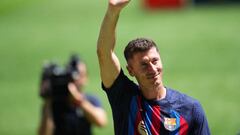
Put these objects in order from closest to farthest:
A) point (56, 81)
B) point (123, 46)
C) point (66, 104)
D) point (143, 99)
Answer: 1. point (143, 99)
2. point (56, 81)
3. point (66, 104)
4. point (123, 46)

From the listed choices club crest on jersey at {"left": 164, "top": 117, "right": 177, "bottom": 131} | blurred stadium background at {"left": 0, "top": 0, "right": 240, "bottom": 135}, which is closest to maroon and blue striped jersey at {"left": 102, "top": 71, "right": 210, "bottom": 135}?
club crest on jersey at {"left": 164, "top": 117, "right": 177, "bottom": 131}

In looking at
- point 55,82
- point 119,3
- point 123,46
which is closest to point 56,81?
point 55,82

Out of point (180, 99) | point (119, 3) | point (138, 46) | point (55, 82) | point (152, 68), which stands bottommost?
point (180, 99)

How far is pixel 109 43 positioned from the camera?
6.15 metres

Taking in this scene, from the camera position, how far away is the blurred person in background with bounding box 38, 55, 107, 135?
9172mm

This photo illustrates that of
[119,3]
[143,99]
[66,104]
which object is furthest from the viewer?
[66,104]

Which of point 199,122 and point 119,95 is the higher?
point 119,95

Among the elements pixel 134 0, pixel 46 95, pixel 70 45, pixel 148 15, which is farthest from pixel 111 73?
pixel 134 0

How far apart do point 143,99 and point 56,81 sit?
3.04 metres

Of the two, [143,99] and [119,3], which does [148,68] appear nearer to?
[143,99]

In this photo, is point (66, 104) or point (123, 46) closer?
point (66, 104)

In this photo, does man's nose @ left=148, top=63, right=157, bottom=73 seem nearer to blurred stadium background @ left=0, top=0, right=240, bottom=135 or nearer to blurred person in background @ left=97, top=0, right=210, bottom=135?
blurred person in background @ left=97, top=0, right=210, bottom=135

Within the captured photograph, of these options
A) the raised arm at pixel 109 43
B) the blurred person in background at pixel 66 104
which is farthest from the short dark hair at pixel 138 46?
the blurred person in background at pixel 66 104

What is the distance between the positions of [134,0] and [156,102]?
33634 mm
